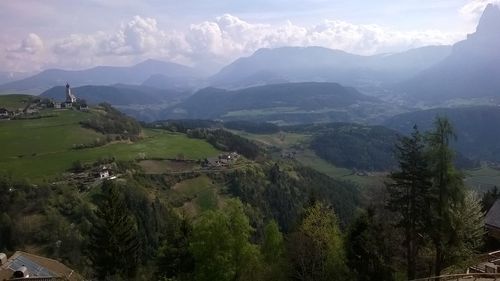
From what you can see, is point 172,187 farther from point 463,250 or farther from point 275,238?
point 463,250

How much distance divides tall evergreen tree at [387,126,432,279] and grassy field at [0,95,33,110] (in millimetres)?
173678

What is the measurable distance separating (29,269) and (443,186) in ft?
121

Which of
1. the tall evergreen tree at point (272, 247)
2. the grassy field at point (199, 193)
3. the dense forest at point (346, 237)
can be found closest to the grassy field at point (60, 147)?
the grassy field at point (199, 193)

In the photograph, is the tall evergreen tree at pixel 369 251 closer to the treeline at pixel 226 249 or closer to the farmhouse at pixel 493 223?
the treeline at pixel 226 249

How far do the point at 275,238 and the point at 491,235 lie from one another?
21579mm

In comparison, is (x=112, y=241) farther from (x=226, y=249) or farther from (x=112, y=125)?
(x=112, y=125)

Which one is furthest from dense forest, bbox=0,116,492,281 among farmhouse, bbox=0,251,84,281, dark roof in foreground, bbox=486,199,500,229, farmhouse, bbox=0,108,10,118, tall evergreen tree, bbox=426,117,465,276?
farmhouse, bbox=0,108,10,118

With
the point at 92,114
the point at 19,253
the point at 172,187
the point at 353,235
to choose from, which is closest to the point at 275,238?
the point at 353,235

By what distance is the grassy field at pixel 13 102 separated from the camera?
177875 mm

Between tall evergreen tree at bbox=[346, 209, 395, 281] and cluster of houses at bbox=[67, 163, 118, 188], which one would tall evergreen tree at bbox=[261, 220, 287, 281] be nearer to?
tall evergreen tree at bbox=[346, 209, 395, 281]

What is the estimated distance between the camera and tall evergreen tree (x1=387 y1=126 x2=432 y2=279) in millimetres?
30859

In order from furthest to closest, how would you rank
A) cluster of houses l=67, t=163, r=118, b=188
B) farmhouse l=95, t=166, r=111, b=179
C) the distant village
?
the distant village → farmhouse l=95, t=166, r=111, b=179 → cluster of houses l=67, t=163, r=118, b=188

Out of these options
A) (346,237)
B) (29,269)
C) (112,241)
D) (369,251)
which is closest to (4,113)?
(29,269)

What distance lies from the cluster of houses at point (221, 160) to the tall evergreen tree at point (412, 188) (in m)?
103
